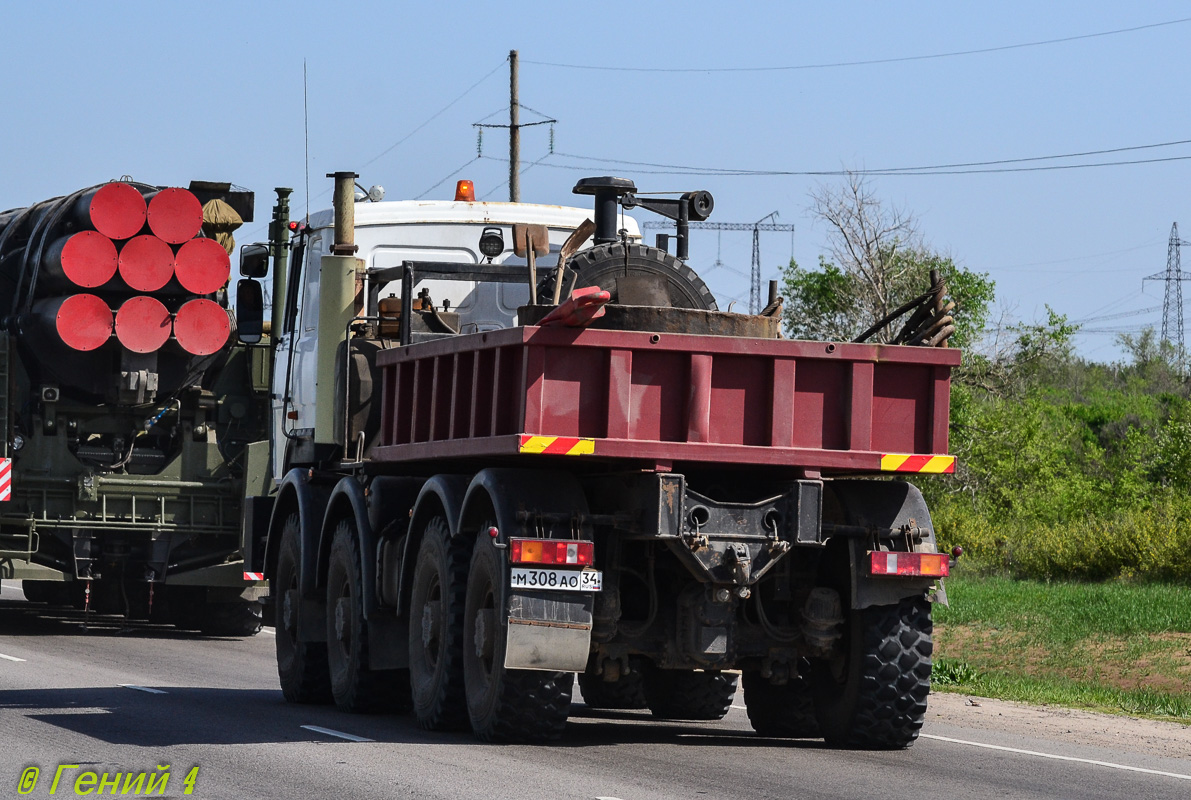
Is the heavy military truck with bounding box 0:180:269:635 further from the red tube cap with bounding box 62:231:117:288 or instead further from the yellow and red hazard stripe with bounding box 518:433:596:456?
the yellow and red hazard stripe with bounding box 518:433:596:456

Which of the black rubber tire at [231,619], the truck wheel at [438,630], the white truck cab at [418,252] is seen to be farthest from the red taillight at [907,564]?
the black rubber tire at [231,619]

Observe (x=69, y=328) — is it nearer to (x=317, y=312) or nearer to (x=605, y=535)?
(x=317, y=312)

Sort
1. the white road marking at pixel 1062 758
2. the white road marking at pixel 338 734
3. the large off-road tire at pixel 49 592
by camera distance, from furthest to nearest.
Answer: the large off-road tire at pixel 49 592 < the white road marking at pixel 338 734 < the white road marking at pixel 1062 758

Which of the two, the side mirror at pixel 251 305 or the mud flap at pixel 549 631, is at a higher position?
the side mirror at pixel 251 305

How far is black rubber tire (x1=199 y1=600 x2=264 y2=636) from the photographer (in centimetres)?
2083

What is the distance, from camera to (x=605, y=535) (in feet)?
33.1

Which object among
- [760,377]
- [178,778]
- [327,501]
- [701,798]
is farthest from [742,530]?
[327,501]

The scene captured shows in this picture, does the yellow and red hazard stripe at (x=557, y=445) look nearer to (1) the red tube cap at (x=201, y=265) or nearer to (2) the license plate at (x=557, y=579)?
(2) the license plate at (x=557, y=579)

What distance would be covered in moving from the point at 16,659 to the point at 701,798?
364 inches

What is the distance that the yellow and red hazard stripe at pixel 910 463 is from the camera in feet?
32.2

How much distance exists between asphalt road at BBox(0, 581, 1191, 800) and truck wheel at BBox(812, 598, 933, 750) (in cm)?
17

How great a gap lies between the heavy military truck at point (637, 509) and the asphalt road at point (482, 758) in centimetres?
36

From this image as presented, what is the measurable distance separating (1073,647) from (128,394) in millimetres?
10713

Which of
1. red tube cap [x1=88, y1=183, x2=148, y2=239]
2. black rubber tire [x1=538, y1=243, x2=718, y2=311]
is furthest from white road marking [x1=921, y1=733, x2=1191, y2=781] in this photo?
red tube cap [x1=88, y1=183, x2=148, y2=239]
